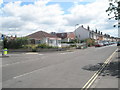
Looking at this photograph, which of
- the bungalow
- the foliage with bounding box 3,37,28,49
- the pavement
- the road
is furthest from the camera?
the bungalow

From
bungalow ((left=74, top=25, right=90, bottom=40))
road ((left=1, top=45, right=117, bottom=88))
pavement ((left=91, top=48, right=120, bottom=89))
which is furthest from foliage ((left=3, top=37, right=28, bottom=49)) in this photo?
bungalow ((left=74, top=25, right=90, bottom=40))

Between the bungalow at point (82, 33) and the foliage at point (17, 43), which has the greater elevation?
the bungalow at point (82, 33)

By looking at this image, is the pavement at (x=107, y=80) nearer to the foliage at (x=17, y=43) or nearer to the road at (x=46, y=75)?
the road at (x=46, y=75)

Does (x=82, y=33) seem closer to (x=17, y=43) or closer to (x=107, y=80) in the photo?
(x=17, y=43)

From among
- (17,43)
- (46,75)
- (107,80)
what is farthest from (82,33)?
(107,80)

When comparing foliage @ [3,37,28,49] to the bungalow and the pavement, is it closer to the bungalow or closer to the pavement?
the pavement

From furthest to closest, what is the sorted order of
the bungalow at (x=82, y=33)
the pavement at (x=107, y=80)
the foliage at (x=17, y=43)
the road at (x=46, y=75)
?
the bungalow at (x=82, y=33) < the foliage at (x=17, y=43) < the road at (x=46, y=75) < the pavement at (x=107, y=80)

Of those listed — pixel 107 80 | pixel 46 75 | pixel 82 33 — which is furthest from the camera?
pixel 82 33

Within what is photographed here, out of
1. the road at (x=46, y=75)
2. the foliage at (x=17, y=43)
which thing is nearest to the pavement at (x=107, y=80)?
the road at (x=46, y=75)

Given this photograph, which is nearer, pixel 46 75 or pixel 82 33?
pixel 46 75

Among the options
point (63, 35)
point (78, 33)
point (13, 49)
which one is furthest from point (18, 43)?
point (78, 33)

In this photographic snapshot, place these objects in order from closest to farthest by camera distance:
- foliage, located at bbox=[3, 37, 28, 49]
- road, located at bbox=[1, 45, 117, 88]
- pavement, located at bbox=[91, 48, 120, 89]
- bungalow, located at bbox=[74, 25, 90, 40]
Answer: pavement, located at bbox=[91, 48, 120, 89] < road, located at bbox=[1, 45, 117, 88] < foliage, located at bbox=[3, 37, 28, 49] < bungalow, located at bbox=[74, 25, 90, 40]

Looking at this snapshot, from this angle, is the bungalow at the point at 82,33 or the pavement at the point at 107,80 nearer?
the pavement at the point at 107,80

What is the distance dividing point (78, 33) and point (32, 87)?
91037mm
